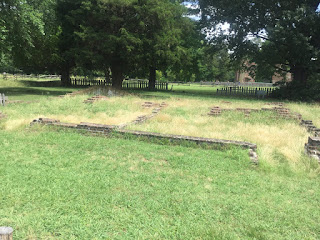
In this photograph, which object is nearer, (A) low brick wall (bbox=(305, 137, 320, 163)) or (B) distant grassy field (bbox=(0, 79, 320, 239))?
(B) distant grassy field (bbox=(0, 79, 320, 239))

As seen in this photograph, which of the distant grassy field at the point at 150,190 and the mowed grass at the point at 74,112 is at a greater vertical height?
the mowed grass at the point at 74,112

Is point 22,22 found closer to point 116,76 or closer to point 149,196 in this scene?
point 116,76

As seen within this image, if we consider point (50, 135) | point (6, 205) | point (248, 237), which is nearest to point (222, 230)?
point (248, 237)

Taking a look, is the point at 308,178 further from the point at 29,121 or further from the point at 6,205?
the point at 29,121

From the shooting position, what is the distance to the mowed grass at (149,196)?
3.20 metres

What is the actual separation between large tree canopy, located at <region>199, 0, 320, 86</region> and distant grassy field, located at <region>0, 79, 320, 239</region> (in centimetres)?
1419

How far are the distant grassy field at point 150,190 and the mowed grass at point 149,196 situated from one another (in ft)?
0.04

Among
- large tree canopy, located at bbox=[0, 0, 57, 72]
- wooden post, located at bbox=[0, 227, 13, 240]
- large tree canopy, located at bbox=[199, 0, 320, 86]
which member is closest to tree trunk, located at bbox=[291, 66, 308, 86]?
large tree canopy, located at bbox=[199, 0, 320, 86]

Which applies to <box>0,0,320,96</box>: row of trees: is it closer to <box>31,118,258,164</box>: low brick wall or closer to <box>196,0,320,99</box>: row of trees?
<box>196,0,320,99</box>: row of trees

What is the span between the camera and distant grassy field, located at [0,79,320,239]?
322 cm

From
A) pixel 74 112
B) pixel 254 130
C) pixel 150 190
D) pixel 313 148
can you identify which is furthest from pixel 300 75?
pixel 150 190

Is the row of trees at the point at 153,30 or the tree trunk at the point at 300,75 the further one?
the tree trunk at the point at 300,75

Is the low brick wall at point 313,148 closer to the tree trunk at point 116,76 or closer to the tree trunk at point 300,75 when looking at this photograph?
the tree trunk at point 300,75

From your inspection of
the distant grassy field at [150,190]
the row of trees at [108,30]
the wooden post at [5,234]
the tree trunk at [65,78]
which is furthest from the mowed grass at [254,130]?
the tree trunk at [65,78]
